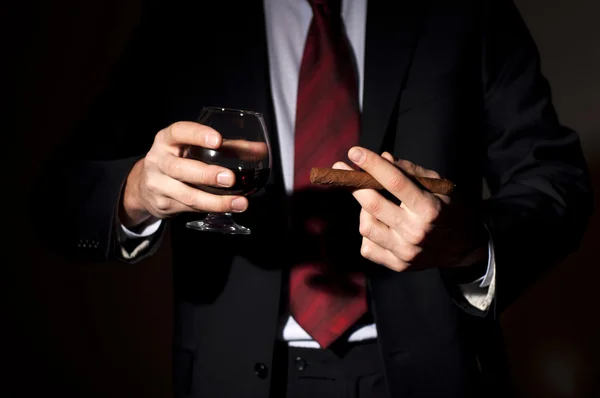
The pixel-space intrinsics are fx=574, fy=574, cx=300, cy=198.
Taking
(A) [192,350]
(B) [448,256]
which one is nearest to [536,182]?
(B) [448,256]

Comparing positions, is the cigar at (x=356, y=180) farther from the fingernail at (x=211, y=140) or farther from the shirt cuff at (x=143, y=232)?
the shirt cuff at (x=143, y=232)

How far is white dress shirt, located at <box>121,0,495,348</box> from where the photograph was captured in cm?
176

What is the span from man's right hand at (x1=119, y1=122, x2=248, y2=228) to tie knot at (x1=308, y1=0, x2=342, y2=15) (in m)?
0.84

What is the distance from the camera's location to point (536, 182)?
1830 mm

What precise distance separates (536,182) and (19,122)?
2219 millimetres

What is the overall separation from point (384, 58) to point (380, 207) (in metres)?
0.74

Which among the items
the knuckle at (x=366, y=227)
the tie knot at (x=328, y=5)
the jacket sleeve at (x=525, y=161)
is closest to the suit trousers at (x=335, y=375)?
the jacket sleeve at (x=525, y=161)

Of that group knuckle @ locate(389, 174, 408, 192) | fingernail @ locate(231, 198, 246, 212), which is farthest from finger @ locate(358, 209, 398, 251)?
fingernail @ locate(231, 198, 246, 212)

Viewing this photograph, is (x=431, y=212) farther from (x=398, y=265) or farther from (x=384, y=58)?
(x=384, y=58)

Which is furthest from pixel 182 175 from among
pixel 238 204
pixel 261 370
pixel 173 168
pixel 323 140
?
pixel 261 370

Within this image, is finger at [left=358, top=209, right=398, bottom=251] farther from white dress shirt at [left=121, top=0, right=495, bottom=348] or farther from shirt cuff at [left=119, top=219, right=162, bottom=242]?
shirt cuff at [left=119, top=219, right=162, bottom=242]

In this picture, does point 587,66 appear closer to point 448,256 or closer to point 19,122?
point 448,256

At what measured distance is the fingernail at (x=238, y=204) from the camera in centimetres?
125

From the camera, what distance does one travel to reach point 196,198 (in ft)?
4.18
